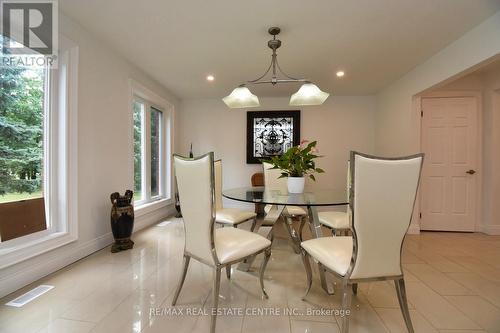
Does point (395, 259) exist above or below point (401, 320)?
above

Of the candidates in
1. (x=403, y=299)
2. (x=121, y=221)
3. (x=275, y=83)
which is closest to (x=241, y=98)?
(x=275, y=83)

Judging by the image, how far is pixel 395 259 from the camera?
134cm

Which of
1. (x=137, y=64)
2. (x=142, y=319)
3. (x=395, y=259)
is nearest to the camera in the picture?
(x=395, y=259)

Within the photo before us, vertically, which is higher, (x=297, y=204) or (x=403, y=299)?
(x=297, y=204)

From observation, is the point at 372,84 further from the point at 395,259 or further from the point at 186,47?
the point at 395,259

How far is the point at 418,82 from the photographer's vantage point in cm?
322

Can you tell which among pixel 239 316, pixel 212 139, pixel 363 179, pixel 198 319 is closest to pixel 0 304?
pixel 198 319

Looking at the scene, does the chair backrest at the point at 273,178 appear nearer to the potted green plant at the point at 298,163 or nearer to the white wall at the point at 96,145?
the potted green plant at the point at 298,163

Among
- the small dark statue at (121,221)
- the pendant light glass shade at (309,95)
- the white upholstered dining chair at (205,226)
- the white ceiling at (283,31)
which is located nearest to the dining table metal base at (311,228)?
the white upholstered dining chair at (205,226)

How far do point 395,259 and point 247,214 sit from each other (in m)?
1.46

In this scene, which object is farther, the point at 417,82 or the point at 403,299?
the point at 417,82

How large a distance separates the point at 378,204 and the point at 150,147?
362 centimetres

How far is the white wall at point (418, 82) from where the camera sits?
7.30 feet

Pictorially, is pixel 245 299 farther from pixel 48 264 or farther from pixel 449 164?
pixel 449 164
